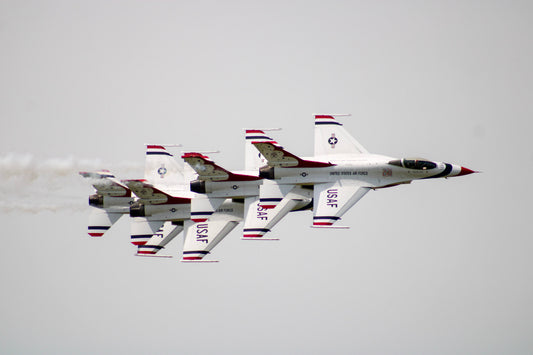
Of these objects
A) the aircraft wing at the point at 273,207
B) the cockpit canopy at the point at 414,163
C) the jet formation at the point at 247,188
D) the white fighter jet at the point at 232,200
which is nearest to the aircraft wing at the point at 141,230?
the jet formation at the point at 247,188

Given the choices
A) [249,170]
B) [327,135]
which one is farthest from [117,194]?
[327,135]

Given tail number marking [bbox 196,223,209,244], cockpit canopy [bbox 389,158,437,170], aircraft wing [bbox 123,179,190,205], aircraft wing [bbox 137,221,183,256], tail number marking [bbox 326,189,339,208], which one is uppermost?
cockpit canopy [bbox 389,158,437,170]

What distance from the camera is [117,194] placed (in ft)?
255

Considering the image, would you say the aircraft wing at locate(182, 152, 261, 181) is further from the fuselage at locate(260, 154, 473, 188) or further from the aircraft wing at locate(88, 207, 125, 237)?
the aircraft wing at locate(88, 207, 125, 237)

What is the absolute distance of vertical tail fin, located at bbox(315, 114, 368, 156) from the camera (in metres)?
72.0

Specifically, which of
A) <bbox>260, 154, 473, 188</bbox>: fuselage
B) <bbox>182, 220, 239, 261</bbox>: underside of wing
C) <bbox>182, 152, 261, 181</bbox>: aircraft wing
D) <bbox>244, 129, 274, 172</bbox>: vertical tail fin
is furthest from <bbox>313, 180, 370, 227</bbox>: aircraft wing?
<bbox>182, 220, 239, 261</bbox>: underside of wing

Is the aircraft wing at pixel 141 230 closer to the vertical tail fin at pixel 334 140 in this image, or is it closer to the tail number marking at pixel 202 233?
the tail number marking at pixel 202 233

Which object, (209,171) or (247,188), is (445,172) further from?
(209,171)

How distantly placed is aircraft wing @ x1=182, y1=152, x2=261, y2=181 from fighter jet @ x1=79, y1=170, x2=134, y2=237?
22.3ft

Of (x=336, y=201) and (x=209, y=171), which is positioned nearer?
(x=336, y=201)

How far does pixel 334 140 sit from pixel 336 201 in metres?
4.20

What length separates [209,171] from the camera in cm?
7231

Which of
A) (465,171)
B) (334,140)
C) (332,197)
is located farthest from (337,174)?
(465,171)

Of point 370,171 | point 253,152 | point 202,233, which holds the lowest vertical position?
point 202,233
